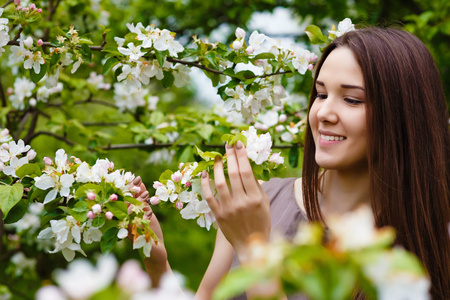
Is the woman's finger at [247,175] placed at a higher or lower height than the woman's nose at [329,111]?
lower

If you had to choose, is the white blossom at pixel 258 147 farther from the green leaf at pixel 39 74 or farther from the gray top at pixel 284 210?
the green leaf at pixel 39 74

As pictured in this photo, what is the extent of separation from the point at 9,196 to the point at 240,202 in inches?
23.9

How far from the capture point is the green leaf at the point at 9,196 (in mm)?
1339

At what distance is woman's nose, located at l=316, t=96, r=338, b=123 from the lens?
1454mm

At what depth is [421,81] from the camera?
5.08 feet

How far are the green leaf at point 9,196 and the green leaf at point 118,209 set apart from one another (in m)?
0.26

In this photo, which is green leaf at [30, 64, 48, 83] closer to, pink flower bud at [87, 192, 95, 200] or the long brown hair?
pink flower bud at [87, 192, 95, 200]

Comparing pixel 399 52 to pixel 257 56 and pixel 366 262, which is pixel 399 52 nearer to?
pixel 257 56

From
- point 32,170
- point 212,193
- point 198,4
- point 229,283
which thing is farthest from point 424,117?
point 198,4

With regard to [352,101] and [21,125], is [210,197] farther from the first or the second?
[21,125]

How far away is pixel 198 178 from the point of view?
1363 mm

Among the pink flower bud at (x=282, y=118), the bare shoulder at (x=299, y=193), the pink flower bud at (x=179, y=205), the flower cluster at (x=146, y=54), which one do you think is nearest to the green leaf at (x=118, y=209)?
the pink flower bud at (x=179, y=205)

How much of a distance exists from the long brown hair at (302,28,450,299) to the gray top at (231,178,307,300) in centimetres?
32

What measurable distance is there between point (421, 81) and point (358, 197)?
0.42 m
